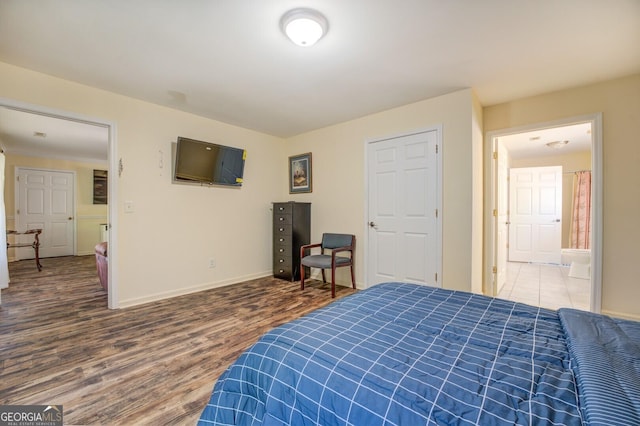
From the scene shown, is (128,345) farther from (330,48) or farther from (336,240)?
(330,48)

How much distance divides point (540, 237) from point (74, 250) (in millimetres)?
10875

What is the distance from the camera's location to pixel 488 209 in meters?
3.28

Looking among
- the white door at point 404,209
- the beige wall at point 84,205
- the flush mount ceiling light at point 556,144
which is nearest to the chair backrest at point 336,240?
the white door at point 404,209

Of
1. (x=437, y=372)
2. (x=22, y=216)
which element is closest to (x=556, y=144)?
(x=437, y=372)

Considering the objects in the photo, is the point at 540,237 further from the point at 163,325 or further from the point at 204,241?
the point at 163,325

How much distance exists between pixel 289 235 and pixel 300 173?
1.12m

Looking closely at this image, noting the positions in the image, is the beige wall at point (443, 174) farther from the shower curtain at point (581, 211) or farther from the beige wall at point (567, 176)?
the beige wall at point (567, 176)

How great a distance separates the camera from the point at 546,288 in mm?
3869

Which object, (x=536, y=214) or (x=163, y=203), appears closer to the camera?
(x=163, y=203)

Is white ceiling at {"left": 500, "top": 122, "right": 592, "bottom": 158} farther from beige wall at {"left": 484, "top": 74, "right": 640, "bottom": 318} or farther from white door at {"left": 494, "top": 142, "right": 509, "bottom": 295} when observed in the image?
beige wall at {"left": 484, "top": 74, "right": 640, "bottom": 318}

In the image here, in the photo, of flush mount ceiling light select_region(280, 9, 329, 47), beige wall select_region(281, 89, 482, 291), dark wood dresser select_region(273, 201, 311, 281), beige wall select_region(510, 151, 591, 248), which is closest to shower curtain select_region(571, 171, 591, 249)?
beige wall select_region(510, 151, 591, 248)

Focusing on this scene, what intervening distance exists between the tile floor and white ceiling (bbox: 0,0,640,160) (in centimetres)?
248

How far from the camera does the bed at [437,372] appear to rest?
73 cm

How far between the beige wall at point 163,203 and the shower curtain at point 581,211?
6381 mm
